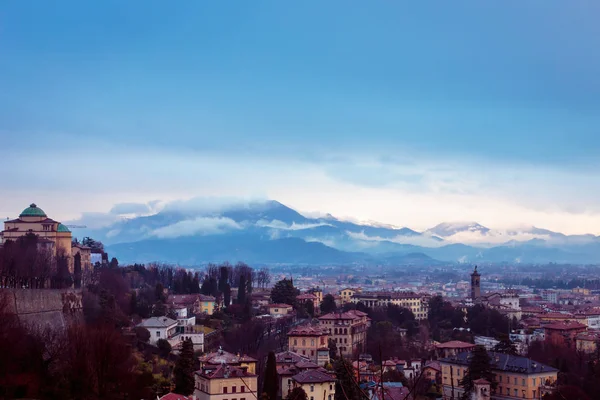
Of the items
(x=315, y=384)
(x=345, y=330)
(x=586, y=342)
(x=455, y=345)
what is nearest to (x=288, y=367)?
(x=315, y=384)

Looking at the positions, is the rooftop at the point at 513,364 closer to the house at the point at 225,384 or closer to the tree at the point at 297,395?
the tree at the point at 297,395

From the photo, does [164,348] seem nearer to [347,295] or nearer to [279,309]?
[279,309]

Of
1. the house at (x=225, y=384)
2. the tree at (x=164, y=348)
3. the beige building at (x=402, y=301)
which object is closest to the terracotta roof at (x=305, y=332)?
the tree at (x=164, y=348)

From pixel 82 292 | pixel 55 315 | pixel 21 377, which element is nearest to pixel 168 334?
pixel 82 292

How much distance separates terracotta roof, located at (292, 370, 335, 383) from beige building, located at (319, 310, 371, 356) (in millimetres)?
12500

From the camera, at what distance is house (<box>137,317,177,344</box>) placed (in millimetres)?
40094

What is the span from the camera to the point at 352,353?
154ft

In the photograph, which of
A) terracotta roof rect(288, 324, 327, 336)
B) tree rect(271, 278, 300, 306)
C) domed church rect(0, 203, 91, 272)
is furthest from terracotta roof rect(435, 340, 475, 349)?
domed church rect(0, 203, 91, 272)

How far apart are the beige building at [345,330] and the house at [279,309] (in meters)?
5.47

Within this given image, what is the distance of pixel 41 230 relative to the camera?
5019 centimetres

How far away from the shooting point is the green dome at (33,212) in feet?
168

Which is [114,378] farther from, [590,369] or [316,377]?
[590,369]

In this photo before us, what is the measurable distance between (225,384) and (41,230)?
2316cm

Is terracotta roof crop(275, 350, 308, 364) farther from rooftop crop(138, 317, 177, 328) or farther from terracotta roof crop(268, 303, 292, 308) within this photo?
terracotta roof crop(268, 303, 292, 308)
